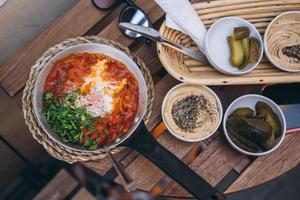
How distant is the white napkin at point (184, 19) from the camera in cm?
168

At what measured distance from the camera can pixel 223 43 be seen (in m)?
1.78

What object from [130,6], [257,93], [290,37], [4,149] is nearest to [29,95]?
[130,6]

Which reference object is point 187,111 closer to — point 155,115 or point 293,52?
point 155,115

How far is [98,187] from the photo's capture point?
2443 mm

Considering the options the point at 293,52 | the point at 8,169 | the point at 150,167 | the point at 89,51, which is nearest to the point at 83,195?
the point at 8,169

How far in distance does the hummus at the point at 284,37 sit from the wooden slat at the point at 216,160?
0.37 metres

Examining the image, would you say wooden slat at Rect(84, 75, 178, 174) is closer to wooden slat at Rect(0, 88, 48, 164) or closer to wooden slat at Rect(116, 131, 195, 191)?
wooden slat at Rect(116, 131, 195, 191)

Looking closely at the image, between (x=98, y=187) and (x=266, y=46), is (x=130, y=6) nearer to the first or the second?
(x=266, y=46)

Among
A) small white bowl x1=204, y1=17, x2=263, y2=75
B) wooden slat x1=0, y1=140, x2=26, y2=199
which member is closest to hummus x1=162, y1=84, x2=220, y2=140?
small white bowl x1=204, y1=17, x2=263, y2=75

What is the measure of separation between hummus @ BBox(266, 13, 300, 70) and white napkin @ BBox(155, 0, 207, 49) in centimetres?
26

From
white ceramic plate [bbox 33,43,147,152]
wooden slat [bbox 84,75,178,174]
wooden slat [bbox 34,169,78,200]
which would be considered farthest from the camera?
wooden slat [bbox 34,169,78,200]

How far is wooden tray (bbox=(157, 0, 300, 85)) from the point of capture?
1687 mm

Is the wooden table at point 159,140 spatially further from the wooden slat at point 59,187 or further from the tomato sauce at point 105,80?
the wooden slat at point 59,187

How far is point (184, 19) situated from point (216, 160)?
0.55m
